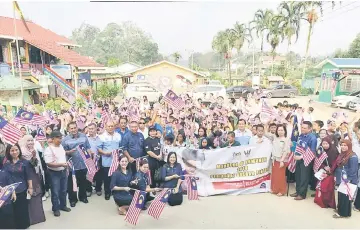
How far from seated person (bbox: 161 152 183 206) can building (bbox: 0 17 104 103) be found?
15.3 m

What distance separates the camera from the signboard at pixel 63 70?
2232cm

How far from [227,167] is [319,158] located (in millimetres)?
1708

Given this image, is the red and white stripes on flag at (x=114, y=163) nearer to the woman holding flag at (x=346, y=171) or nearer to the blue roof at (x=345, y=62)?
the woman holding flag at (x=346, y=171)

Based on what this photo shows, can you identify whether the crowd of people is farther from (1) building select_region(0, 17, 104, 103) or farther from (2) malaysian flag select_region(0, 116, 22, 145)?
(1) building select_region(0, 17, 104, 103)

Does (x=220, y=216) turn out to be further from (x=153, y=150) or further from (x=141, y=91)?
(x=141, y=91)

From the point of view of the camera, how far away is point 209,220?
17.5 ft

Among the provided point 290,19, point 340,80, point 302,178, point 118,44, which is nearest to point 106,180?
point 302,178

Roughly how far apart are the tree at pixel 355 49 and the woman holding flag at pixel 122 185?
4662 centimetres

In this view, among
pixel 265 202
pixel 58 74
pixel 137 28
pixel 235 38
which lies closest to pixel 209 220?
pixel 265 202

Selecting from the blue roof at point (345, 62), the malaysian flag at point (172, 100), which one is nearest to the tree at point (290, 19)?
the blue roof at point (345, 62)

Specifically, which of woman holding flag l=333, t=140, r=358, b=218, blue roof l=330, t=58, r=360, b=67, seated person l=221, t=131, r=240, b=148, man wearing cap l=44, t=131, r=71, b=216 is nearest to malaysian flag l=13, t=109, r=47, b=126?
man wearing cap l=44, t=131, r=71, b=216

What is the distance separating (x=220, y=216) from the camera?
17.9ft

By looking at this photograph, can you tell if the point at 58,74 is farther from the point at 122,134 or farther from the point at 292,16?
the point at 292,16

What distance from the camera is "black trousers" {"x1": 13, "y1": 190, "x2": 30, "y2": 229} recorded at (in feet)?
15.8
